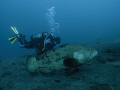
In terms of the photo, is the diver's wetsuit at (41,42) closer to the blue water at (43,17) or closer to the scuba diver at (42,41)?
the scuba diver at (42,41)

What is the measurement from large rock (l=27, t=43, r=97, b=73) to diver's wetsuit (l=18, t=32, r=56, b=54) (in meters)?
1.94

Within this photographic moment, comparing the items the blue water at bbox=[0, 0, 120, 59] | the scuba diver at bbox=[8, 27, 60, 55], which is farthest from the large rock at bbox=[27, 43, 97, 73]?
the blue water at bbox=[0, 0, 120, 59]

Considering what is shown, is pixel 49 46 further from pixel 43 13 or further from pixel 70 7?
pixel 70 7

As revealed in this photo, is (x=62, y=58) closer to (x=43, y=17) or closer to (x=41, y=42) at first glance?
(x=41, y=42)

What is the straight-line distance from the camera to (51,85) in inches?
149

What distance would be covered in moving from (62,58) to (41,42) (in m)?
3.80

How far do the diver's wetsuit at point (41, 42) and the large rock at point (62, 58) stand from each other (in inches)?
76.5

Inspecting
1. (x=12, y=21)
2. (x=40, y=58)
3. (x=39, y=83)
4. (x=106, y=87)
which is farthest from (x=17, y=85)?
(x=12, y=21)

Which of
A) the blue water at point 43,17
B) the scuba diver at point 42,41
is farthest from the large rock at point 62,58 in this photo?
the blue water at point 43,17

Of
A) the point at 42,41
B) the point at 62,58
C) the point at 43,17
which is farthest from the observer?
the point at 43,17

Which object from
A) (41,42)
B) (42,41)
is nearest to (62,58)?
(42,41)

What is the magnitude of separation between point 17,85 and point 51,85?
1.22 meters

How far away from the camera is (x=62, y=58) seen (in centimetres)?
428

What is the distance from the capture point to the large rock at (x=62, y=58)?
4.06 metres
